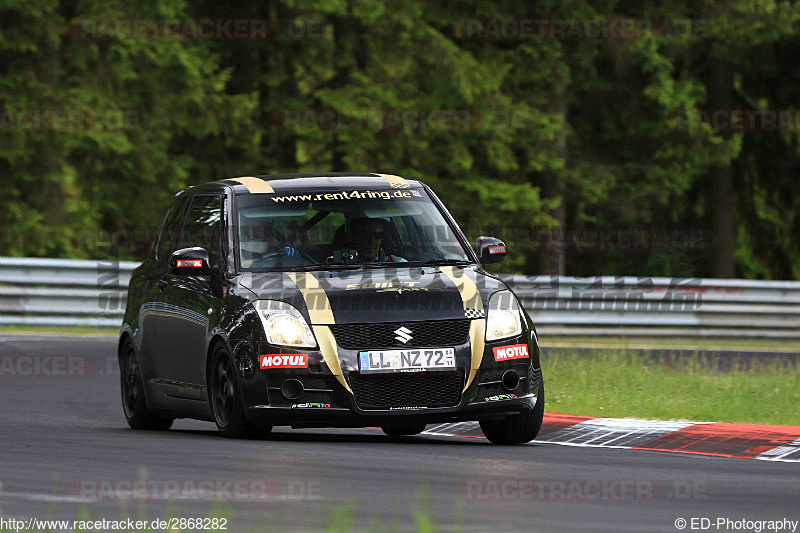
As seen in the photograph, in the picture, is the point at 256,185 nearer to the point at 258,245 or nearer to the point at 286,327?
the point at 258,245

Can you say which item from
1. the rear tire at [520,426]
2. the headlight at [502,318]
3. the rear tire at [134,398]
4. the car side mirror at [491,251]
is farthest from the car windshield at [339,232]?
the rear tire at [134,398]

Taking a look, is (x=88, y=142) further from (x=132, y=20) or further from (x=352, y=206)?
(x=352, y=206)

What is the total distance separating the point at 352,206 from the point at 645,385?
411 centimetres

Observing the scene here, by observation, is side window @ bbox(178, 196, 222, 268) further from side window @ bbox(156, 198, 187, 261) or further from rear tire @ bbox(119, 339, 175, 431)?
rear tire @ bbox(119, 339, 175, 431)

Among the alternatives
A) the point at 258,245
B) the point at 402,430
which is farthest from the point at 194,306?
the point at 402,430

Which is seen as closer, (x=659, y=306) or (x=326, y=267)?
(x=326, y=267)

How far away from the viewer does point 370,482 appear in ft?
27.8

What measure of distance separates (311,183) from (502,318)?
6.48 ft

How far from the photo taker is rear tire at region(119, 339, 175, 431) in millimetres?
12242

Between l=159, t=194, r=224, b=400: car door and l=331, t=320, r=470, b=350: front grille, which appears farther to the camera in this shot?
l=159, t=194, r=224, b=400: car door

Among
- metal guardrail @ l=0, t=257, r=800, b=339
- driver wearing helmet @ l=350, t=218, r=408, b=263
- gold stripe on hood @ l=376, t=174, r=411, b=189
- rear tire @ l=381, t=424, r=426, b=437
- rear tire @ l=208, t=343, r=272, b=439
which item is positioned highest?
gold stripe on hood @ l=376, t=174, r=411, b=189

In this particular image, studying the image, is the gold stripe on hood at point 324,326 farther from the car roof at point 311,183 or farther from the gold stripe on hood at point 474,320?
the car roof at point 311,183

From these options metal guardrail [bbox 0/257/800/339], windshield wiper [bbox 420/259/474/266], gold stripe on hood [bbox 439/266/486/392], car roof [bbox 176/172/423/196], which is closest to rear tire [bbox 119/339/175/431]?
car roof [bbox 176/172/423/196]

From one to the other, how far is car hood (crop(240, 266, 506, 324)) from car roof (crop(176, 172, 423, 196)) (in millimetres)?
1006
